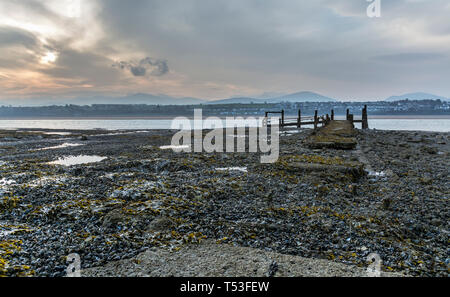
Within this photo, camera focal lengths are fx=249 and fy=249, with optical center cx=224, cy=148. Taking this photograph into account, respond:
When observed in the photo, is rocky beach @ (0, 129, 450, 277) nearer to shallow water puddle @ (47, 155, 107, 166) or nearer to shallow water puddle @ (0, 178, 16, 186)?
shallow water puddle @ (0, 178, 16, 186)

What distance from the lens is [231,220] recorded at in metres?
5.19

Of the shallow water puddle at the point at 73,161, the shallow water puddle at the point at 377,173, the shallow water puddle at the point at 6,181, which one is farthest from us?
the shallow water puddle at the point at 73,161

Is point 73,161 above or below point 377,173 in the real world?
above

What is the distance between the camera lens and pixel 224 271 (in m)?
3.43

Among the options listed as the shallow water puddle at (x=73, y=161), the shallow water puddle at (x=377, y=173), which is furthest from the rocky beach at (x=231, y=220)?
the shallow water puddle at (x=73, y=161)

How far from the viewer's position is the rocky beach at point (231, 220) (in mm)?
3656

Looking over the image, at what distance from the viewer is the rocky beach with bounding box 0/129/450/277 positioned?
12.0ft

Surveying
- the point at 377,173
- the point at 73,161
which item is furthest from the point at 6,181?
the point at 377,173

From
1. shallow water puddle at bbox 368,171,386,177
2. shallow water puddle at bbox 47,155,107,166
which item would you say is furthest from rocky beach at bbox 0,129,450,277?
shallow water puddle at bbox 47,155,107,166

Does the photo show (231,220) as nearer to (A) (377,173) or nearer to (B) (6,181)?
(A) (377,173)

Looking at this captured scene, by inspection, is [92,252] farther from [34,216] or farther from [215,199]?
[215,199]

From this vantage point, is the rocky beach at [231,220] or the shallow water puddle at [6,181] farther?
the shallow water puddle at [6,181]

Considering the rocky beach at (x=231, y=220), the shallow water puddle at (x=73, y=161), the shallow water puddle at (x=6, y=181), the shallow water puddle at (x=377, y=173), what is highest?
the shallow water puddle at (x=73, y=161)

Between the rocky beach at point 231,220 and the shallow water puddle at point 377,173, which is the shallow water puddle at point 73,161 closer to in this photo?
the rocky beach at point 231,220
